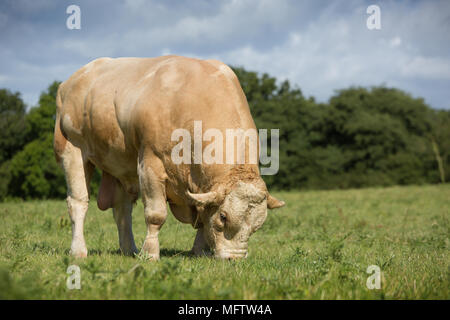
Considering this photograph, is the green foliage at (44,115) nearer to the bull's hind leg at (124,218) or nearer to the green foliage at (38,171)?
the green foliage at (38,171)

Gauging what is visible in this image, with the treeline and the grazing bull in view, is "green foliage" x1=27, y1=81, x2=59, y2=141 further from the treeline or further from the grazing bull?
the grazing bull

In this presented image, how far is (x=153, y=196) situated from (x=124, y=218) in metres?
1.88

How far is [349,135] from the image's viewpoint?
5197 cm

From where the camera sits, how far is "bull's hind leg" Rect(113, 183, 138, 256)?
746 centimetres

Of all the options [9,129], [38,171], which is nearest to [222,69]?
[38,171]

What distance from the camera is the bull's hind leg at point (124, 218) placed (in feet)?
24.5

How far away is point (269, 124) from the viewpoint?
47.0m

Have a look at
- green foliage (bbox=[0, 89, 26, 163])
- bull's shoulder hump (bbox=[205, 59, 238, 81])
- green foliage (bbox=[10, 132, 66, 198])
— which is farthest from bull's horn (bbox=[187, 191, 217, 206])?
green foliage (bbox=[0, 89, 26, 163])

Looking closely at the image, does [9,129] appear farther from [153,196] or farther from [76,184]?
[153,196]

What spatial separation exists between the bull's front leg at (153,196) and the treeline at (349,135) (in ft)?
124

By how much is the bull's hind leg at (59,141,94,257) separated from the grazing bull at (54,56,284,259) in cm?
2

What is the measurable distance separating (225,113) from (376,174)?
46.0 meters
